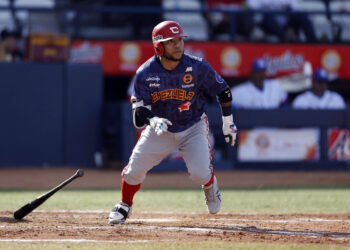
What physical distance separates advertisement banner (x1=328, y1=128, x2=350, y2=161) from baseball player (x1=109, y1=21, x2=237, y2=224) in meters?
6.92

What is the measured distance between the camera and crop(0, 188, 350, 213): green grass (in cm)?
835

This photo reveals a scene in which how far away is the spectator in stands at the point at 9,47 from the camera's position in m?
14.0

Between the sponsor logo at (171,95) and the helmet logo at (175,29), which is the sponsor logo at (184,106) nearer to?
the sponsor logo at (171,95)

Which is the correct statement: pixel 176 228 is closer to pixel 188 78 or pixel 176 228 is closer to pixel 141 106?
pixel 141 106

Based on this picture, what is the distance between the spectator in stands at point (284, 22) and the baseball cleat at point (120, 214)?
9.75 m

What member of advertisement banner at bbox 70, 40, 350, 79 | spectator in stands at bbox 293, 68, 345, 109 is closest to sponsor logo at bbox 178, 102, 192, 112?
spectator in stands at bbox 293, 68, 345, 109

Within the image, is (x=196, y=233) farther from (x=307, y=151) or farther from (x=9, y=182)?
(x=307, y=151)

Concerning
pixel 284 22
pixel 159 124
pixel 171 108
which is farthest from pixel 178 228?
pixel 284 22

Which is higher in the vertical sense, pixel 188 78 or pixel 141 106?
pixel 188 78

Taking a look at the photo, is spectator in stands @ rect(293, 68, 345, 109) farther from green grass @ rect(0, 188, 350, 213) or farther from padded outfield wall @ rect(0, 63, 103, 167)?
padded outfield wall @ rect(0, 63, 103, 167)

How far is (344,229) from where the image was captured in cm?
651

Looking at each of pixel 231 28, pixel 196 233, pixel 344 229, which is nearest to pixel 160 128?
pixel 196 233

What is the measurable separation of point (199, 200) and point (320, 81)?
213 inches

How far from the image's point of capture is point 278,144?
1367cm
